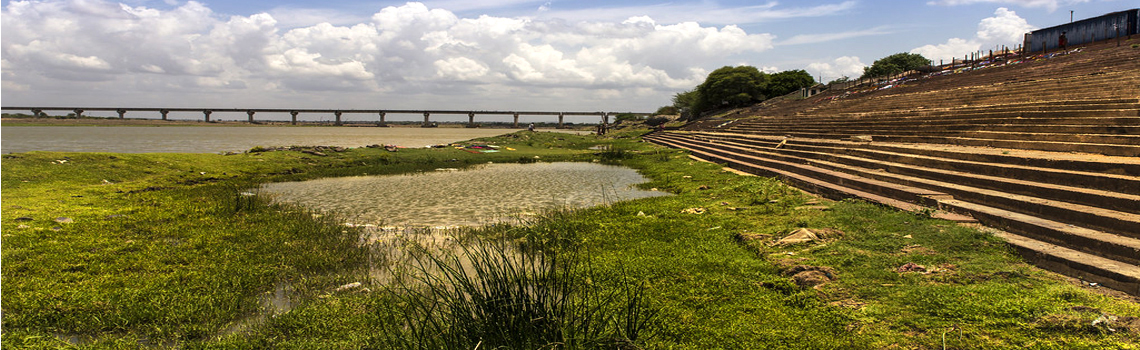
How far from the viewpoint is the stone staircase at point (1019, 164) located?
5516 millimetres

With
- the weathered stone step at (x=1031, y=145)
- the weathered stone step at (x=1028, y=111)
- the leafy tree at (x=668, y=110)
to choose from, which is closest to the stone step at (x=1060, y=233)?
the weathered stone step at (x=1031, y=145)

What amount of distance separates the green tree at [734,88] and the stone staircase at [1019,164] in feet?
137

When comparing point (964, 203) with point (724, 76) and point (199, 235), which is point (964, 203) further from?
point (724, 76)

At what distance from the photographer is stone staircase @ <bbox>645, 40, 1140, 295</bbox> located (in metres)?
5.52

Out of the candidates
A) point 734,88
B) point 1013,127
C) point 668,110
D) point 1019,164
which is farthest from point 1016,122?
point 668,110

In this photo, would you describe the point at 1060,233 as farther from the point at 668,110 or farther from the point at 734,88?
the point at 668,110

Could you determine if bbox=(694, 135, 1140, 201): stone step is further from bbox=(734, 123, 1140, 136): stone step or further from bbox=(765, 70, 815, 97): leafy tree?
bbox=(765, 70, 815, 97): leafy tree

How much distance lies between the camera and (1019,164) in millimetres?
8164

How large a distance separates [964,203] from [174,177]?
53.5 feet

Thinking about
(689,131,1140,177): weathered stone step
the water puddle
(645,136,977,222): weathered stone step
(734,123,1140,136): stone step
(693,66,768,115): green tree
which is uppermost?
(693,66,768,115): green tree

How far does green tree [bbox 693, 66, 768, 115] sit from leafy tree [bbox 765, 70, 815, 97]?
90 centimetres

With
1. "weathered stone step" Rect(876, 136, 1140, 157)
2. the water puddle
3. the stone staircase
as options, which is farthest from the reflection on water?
"weathered stone step" Rect(876, 136, 1140, 157)

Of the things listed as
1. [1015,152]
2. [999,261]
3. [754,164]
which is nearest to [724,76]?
[754,164]

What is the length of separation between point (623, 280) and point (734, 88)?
191 ft
